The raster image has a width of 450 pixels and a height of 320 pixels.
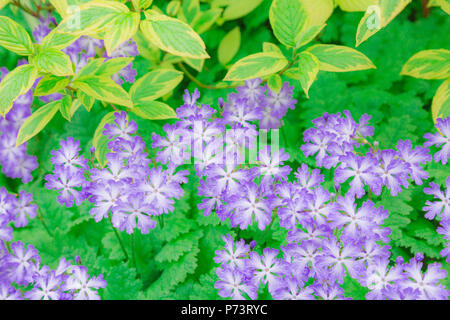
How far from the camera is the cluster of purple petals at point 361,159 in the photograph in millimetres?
1394

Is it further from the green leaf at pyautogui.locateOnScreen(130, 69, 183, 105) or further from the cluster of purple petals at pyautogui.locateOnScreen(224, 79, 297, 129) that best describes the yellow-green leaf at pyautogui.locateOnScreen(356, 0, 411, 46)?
the green leaf at pyautogui.locateOnScreen(130, 69, 183, 105)

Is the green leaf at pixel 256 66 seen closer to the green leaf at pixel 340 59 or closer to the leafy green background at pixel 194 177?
the green leaf at pixel 340 59

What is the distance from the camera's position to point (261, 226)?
4.56 feet

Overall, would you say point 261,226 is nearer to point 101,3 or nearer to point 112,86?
point 112,86

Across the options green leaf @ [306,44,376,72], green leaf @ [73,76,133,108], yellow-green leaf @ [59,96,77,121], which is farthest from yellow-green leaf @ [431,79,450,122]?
yellow-green leaf @ [59,96,77,121]

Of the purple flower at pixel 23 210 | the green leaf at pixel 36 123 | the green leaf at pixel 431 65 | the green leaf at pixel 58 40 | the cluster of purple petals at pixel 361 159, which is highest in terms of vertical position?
the green leaf at pixel 58 40

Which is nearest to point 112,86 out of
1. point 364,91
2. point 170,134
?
point 170,134

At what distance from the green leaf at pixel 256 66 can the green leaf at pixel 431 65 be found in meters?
0.52

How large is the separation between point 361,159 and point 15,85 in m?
1.09

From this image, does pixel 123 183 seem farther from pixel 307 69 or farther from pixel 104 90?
pixel 307 69

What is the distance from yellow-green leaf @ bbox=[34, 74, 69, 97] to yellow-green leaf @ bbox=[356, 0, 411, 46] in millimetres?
969

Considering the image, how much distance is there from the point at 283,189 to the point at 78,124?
3.98 feet

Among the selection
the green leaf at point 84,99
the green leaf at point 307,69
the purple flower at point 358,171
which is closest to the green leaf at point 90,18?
the green leaf at point 84,99

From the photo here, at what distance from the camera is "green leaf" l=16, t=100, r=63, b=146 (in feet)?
5.12
